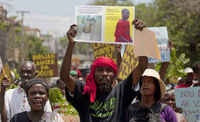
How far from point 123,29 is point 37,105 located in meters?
2.95

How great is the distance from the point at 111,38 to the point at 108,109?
270 cm

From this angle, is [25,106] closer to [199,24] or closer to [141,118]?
[141,118]

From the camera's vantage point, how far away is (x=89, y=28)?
19.7ft

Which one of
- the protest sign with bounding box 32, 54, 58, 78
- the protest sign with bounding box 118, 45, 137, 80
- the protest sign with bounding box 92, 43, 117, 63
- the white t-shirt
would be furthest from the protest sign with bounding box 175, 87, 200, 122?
the protest sign with bounding box 32, 54, 58, 78

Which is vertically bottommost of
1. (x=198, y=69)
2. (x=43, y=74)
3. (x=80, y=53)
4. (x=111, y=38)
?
(x=80, y=53)

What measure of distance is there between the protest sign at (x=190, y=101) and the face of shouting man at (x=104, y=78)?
168 cm

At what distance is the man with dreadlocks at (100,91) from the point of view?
356 cm

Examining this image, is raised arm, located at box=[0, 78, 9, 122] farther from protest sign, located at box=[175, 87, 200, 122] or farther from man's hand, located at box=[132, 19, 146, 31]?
protest sign, located at box=[175, 87, 200, 122]

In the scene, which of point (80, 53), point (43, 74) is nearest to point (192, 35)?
point (43, 74)

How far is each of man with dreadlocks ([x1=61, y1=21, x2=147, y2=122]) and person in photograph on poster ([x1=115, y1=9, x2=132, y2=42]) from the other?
2237mm

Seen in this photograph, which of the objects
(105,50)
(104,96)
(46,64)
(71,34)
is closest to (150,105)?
(104,96)

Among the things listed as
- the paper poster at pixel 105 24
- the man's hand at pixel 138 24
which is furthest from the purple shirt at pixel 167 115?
the paper poster at pixel 105 24

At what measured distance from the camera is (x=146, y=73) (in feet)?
11.8

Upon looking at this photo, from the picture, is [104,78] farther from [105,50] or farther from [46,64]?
[46,64]
